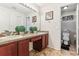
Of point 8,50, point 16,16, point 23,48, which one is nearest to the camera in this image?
point 8,50

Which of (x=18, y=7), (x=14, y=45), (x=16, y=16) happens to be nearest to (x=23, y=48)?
(x=14, y=45)

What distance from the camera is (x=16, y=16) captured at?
133cm

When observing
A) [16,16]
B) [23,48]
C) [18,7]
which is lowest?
[23,48]

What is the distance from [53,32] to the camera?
5.17ft

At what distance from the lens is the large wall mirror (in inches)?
48.5

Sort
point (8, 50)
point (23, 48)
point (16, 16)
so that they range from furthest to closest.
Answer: point (23, 48), point (16, 16), point (8, 50)

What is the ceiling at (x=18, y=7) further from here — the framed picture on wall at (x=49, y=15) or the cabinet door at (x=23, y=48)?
the cabinet door at (x=23, y=48)

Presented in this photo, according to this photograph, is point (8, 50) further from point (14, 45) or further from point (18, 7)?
point (18, 7)

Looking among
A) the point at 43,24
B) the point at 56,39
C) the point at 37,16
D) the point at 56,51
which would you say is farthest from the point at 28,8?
the point at 56,51

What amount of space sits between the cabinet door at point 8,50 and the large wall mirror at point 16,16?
24cm

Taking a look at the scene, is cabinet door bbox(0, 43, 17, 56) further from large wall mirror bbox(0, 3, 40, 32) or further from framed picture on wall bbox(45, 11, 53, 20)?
framed picture on wall bbox(45, 11, 53, 20)

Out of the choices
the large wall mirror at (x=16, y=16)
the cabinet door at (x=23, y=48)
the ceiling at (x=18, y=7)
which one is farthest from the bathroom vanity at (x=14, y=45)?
the ceiling at (x=18, y=7)

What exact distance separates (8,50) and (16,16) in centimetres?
51

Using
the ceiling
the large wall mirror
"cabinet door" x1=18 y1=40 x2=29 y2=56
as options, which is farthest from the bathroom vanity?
the ceiling
